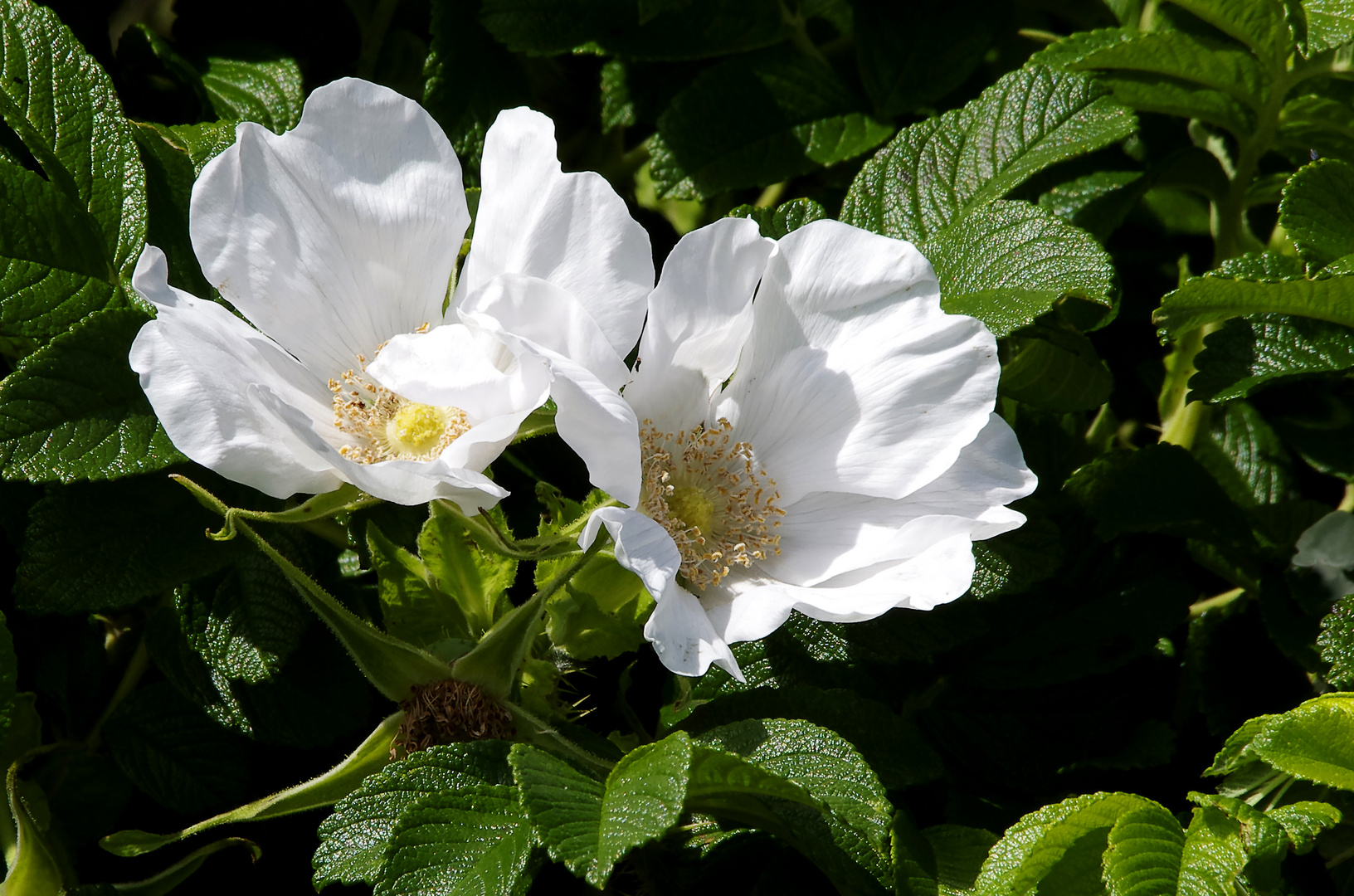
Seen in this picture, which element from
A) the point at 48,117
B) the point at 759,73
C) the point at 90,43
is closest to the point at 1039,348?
the point at 759,73

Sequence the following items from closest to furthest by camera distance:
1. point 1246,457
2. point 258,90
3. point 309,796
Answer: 1. point 309,796
2. point 258,90
3. point 1246,457

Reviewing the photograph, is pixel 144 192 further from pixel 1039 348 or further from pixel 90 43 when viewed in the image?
pixel 1039 348

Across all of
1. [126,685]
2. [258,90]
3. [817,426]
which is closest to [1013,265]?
[817,426]

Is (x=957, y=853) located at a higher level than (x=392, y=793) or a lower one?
lower

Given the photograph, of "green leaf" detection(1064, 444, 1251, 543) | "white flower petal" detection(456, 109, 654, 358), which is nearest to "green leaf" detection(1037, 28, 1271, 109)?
"green leaf" detection(1064, 444, 1251, 543)

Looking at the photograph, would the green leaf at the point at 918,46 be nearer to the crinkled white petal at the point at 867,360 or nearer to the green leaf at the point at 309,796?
the crinkled white petal at the point at 867,360

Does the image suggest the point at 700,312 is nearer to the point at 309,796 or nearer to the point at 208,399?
the point at 208,399
